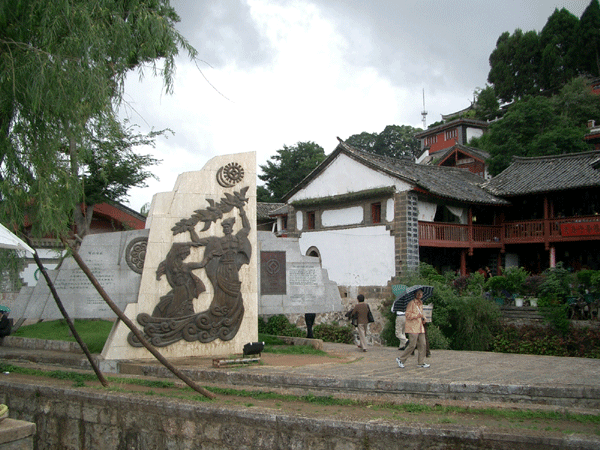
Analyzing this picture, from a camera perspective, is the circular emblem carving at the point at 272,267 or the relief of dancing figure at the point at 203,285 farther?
the circular emblem carving at the point at 272,267

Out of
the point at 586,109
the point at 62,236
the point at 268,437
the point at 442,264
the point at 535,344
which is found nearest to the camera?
the point at 268,437

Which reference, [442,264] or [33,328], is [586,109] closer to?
[442,264]

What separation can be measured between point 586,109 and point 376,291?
2065cm

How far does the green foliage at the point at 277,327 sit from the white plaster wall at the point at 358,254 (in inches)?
171

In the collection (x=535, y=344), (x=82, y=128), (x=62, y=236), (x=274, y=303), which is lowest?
(x=535, y=344)

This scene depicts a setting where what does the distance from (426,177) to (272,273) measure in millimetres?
12914

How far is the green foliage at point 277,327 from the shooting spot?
16617 millimetres

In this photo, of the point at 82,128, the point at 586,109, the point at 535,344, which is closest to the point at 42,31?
the point at 82,128

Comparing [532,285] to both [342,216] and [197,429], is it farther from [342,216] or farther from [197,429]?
[197,429]

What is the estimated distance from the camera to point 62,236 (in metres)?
6.57

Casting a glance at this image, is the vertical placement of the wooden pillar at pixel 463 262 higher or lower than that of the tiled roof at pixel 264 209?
lower

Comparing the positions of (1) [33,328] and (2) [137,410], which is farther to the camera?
(1) [33,328]

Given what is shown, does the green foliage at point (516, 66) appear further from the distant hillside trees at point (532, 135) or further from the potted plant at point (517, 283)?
the potted plant at point (517, 283)

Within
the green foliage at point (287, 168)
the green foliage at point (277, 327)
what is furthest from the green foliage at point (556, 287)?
the green foliage at point (287, 168)
